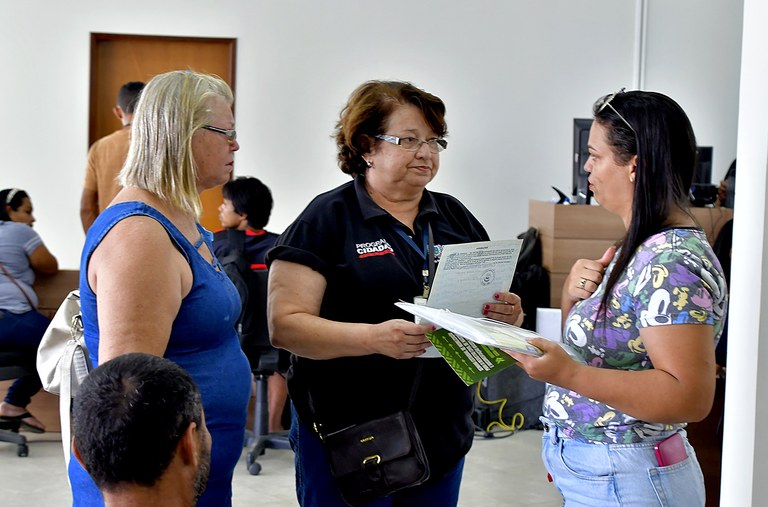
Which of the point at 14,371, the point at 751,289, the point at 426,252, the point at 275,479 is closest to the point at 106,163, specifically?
the point at 14,371

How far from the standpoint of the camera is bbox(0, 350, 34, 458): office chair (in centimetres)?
458

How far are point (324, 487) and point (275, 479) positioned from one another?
8.27 ft

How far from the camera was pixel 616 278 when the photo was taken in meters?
1.62

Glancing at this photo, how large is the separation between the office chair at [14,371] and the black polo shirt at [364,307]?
118 inches

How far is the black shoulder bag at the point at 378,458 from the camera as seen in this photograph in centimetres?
203

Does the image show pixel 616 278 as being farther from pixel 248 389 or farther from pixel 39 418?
pixel 39 418

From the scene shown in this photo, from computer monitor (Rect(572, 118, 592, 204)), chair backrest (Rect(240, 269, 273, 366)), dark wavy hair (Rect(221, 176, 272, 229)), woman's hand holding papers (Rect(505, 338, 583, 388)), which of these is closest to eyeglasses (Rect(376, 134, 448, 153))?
woman's hand holding papers (Rect(505, 338, 583, 388))

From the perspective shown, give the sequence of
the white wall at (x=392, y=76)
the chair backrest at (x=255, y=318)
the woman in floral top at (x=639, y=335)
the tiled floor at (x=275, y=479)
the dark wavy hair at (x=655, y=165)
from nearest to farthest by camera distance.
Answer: the woman in floral top at (x=639, y=335) < the dark wavy hair at (x=655, y=165) < the tiled floor at (x=275, y=479) < the chair backrest at (x=255, y=318) < the white wall at (x=392, y=76)

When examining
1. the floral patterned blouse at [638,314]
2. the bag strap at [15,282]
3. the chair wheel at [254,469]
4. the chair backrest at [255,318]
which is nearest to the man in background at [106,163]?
the bag strap at [15,282]

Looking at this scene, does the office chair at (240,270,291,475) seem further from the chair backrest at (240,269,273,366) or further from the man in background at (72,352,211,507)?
the man in background at (72,352,211,507)

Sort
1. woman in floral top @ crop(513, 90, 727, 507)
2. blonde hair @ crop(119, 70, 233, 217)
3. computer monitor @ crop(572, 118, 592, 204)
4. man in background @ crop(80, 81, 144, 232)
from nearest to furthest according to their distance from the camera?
woman in floral top @ crop(513, 90, 727, 507)
blonde hair @ crop(119, 70, 233, 217)
man in background @ crop(80, 81, 144, 232)
computer monitor @ crop(572, 118, 592, 204)

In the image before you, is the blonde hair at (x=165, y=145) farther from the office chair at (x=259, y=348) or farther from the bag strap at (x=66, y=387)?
the office chair at (x=259, y=348)

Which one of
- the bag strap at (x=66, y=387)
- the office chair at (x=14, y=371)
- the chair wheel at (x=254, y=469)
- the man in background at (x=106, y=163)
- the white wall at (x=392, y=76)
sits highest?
the white wall at (x=392, y=76)

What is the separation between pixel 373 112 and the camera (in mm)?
2145
